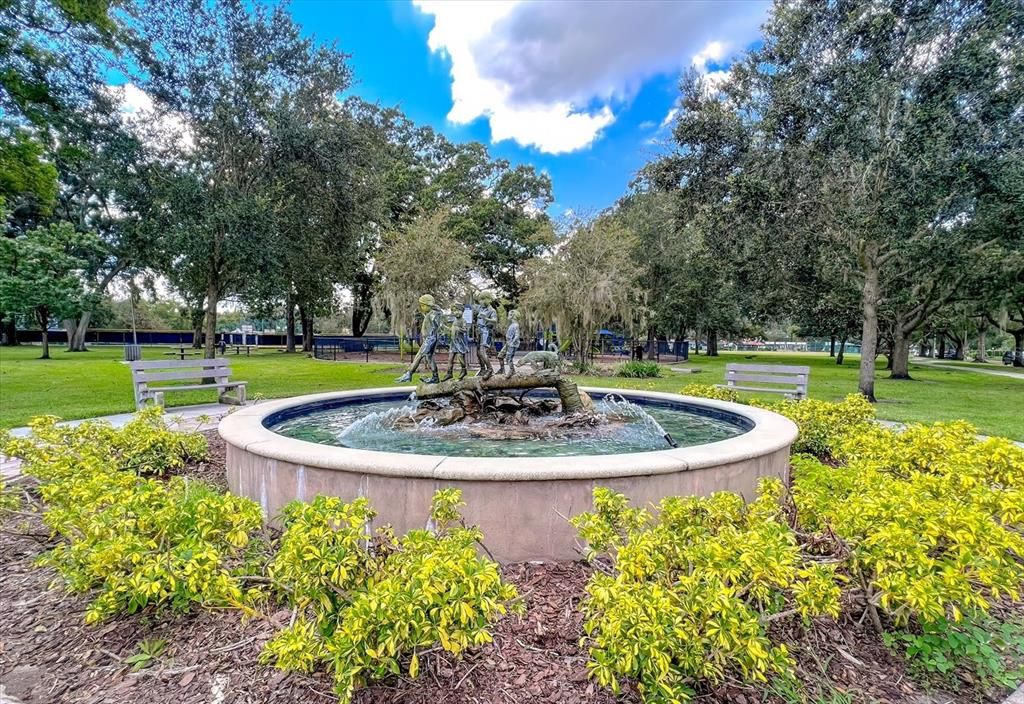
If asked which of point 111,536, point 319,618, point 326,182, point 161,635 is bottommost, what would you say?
point 161,635

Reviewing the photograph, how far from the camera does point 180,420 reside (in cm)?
532

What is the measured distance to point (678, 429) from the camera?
566 cm

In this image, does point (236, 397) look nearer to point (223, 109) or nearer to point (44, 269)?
point (223, 109)

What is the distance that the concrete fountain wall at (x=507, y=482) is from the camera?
9.12ft

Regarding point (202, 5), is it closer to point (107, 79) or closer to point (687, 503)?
point (107, 79)

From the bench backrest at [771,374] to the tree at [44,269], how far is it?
1671cm

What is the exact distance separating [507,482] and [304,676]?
127 centimetres

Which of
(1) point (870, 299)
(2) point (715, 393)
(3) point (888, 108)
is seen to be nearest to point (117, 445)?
(2) point (715, 393)

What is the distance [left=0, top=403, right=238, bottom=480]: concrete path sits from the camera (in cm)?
496

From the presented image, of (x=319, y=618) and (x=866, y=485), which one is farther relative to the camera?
(x=866, y=485)

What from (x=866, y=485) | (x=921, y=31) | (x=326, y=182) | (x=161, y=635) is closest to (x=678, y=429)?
(x=866, y=485)

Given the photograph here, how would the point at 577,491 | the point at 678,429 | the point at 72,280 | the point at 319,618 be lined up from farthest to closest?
the point at 72,280 → the point at 678,429 → the point at 577,491 → the point at 319,618

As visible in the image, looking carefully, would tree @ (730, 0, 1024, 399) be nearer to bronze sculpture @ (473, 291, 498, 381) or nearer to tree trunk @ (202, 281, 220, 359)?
bronze sculpture @ (473, 291, 498, 381)

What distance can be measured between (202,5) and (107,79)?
2591 mm
